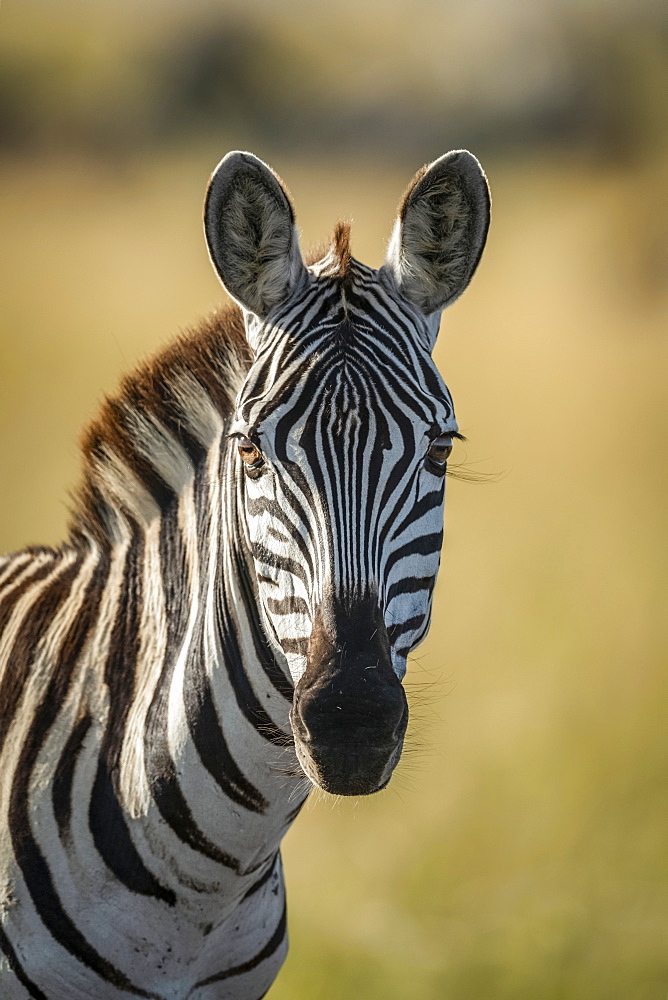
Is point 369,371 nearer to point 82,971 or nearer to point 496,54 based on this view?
point 82,971

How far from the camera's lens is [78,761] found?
8.71 ft

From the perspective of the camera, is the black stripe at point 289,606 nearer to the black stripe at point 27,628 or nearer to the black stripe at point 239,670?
the black stripe at point 239,670

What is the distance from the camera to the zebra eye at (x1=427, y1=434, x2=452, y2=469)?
7.88 feet

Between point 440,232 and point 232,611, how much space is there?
134 cm

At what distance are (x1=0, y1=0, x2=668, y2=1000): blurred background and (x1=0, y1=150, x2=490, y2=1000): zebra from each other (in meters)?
0.43

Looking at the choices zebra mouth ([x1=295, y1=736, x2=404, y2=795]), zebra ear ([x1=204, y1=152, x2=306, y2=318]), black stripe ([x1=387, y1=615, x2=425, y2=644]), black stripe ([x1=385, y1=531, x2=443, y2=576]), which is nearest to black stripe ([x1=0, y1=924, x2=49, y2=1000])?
zebra mouth ([x1=295, y1=736, x2=404, y2=795])

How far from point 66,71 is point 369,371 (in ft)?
83.7

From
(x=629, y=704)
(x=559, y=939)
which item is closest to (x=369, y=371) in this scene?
(x=559, y=939)

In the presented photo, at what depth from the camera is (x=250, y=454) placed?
7.79 feet

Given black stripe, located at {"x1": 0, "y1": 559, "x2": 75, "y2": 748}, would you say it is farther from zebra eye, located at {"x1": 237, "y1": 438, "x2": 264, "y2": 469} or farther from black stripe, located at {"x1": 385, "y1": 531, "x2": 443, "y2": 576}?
black stripe, located at {"x1": 385, "y1": 531, "x2": 443, "y2": 576}

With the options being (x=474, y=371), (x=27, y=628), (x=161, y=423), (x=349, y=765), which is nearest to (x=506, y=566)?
(x=474, y=371)

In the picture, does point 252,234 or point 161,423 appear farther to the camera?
point 161,423

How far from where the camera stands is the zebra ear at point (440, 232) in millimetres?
2650

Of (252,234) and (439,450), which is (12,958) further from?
(252,234)
